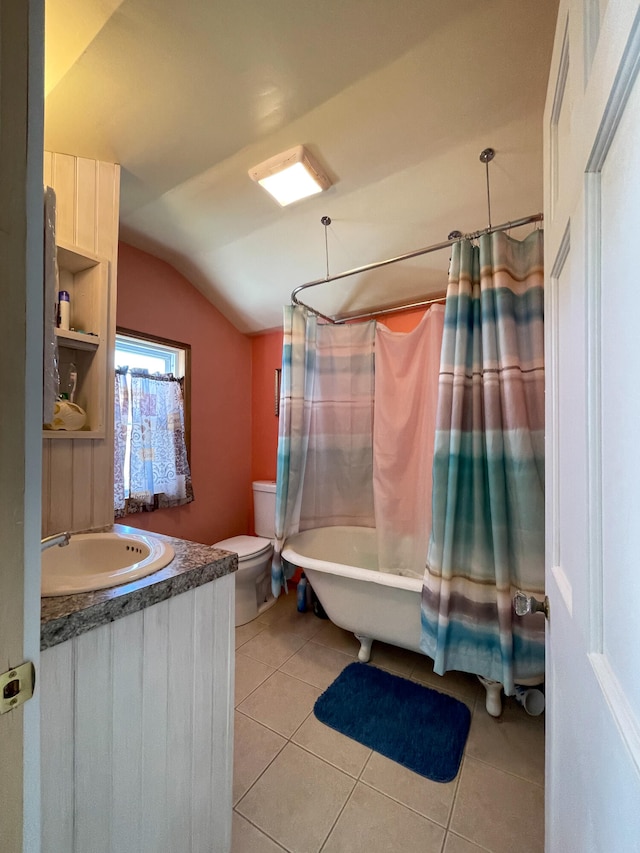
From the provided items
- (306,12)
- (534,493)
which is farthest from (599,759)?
(306,12)

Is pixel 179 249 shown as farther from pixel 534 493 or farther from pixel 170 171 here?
pixel 534 493

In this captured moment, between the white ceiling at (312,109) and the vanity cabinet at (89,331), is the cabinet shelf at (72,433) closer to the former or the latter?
the vanity cabinet at (89,331)

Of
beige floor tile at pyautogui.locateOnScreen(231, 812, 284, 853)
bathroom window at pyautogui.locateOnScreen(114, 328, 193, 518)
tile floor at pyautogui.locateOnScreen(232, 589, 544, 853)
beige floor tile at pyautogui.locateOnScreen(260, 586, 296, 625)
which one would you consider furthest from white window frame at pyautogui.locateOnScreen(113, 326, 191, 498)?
beige floor tile at pyautogui.locateOnScreen(231, 812, 284, 853)

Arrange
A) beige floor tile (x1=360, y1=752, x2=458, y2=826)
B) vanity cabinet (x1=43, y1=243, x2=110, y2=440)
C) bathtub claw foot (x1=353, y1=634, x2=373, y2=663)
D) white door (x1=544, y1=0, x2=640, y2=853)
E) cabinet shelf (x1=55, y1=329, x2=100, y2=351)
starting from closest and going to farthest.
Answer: white door (x1=544, y1=0, x2=640, y2=853) < beige floor tile (x1=360, y1=752, x2=458, y2=826) < cabinet shelf (x1=55, y1=329, x2=100, y2=351) < vanity cabinet (x1=43, y1=243, x2=110, y2=440) < bathtub claw foot (x1=353, y1=634, x2=373, y2=663)

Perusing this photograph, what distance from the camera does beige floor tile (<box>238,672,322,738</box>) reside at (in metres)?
1.41

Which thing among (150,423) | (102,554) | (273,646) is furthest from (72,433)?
(273,646)

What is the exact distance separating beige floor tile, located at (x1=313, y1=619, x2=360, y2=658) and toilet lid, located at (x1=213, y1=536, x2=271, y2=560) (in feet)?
2.02

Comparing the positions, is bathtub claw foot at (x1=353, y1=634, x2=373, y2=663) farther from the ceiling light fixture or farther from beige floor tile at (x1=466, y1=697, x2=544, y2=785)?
the ceiling light fixture

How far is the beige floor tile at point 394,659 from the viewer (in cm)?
173

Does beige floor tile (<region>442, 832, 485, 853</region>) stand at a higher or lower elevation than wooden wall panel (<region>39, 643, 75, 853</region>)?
lower

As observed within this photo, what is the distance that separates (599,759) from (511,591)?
1.03 metres

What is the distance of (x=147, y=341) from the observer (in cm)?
207

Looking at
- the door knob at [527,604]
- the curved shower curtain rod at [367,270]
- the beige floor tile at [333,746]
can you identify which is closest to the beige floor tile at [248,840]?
the beige floor tile at [333,746]

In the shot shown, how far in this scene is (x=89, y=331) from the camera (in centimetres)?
133
